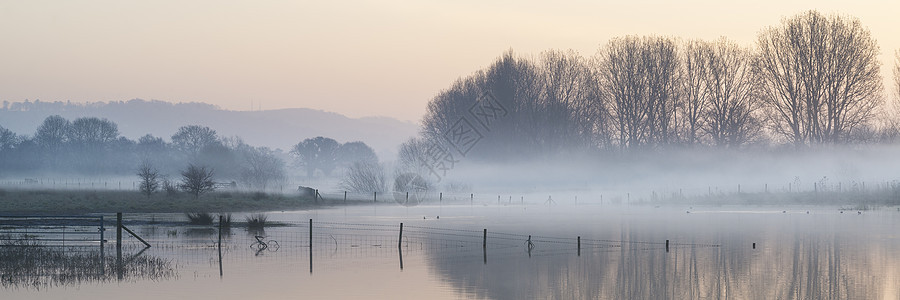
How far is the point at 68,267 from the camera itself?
3500 cm

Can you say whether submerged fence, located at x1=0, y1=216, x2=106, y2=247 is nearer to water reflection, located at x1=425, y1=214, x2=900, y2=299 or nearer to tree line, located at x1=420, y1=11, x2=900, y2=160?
water reflection, located at x1=425, y1=214, x2=900, y2=299

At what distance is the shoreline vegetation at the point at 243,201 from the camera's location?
73688 mm

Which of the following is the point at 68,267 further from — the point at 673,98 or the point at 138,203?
the point at 673,98

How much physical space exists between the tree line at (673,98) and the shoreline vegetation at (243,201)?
517cm

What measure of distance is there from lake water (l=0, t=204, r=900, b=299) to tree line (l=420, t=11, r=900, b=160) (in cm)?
2691

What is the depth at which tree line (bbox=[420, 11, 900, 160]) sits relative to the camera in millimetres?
90562

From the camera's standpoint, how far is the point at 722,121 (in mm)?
99250

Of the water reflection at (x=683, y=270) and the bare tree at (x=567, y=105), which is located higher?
the bare tree at (x=567, y=105)

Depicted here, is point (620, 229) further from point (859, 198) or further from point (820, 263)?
point (859, 198)

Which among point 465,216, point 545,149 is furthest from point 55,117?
point 465,216

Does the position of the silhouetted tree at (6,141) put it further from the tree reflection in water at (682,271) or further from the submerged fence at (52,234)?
the tree reflection in water at (682,271)

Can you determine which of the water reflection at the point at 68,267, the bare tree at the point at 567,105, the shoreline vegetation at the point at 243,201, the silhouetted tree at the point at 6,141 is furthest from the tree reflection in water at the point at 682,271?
the silhouetted tree at the point at 6,141

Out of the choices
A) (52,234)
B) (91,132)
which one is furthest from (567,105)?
(91,132)

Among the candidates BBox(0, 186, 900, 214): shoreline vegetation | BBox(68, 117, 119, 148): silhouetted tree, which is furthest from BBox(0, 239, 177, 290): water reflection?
BBox(68, 117, 119, 148): silhouetted tree
